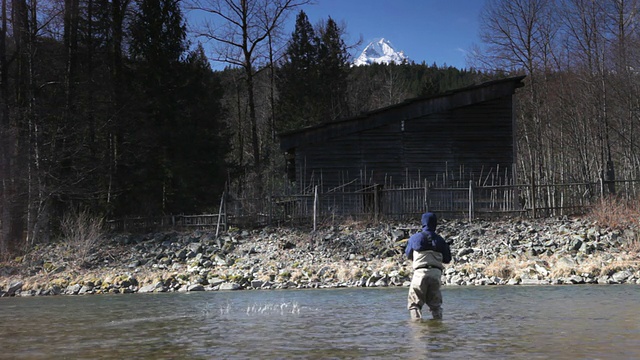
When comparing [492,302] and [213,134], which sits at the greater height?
[213,134]

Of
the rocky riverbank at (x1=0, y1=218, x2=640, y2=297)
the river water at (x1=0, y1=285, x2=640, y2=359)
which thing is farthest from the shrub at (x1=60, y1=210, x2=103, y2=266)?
the river water at (x1=0, y1=285, x2=640, y2=359)

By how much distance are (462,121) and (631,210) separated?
8413 millimetres

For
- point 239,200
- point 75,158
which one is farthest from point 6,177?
point 239,200

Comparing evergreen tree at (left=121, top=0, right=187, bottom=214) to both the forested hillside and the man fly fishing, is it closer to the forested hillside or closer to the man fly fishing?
the forested hillside

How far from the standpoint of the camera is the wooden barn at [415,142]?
28.1 m

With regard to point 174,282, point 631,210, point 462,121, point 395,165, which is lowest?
point 174,282

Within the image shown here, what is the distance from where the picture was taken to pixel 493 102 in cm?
2850

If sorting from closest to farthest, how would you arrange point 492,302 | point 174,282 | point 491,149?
point 492,302
point 174,282
point 491,149

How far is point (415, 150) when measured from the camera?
92.5 ft

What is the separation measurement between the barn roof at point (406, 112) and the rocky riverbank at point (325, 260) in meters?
5.19

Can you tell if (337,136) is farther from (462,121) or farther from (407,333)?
(407,333)

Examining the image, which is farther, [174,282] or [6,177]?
[6,177]

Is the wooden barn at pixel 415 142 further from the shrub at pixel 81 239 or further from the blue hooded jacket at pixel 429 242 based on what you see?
the blue hooded jacket at pixel 429 242

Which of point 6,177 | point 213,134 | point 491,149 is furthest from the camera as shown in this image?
point 213,134
